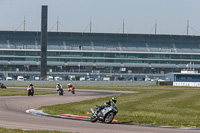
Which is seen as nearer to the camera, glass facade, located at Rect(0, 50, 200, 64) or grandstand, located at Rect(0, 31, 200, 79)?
glass facade, located at Rect(0, 50, 200, 64)

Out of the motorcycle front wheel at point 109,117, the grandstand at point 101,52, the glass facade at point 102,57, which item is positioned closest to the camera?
the motorcycle front wheel at point 109,117

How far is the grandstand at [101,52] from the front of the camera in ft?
531

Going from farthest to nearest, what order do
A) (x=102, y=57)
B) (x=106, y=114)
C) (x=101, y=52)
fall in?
(x=102, y=57) < (x=101, y=52) < (x=106, y=114)

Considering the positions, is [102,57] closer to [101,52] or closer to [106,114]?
[101,52]

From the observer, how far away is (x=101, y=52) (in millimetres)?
164875

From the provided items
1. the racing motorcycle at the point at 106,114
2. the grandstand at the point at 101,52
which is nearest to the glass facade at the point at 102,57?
the grandstand at the point at 101,52

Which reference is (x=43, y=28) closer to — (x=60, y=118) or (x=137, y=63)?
(x=137, y=63)

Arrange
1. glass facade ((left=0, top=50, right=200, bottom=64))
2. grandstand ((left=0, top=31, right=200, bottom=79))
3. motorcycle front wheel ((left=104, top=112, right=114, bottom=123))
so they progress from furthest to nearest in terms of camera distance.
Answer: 1. grandstand ((left=0, top=31, right=200, bottom=79))
2. glass facade ((left=0, top=50, right=200, bottom=64))
3. motorcycle front wheel ((left=104, top=112, right=114, bottom=123))

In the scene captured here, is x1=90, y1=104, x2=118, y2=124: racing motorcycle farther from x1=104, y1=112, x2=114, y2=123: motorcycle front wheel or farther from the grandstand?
the grandstand

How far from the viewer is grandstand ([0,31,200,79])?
162 metres

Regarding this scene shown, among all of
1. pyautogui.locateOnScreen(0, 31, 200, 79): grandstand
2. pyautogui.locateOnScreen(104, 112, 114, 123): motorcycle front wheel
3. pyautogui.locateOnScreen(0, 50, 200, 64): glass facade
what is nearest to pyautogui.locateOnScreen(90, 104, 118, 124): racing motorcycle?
pyautogui.locateOnScreen(104, 112, 114, 123): motorcycle front wheel

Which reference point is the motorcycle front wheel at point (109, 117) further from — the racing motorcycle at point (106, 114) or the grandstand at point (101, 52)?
the grandstand at point (101, 52)

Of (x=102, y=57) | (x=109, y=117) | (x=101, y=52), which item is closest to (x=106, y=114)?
(x=109, y=117)

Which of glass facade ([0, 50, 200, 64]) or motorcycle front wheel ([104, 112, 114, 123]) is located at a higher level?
glass facade ([0, 50, 200, 64])
